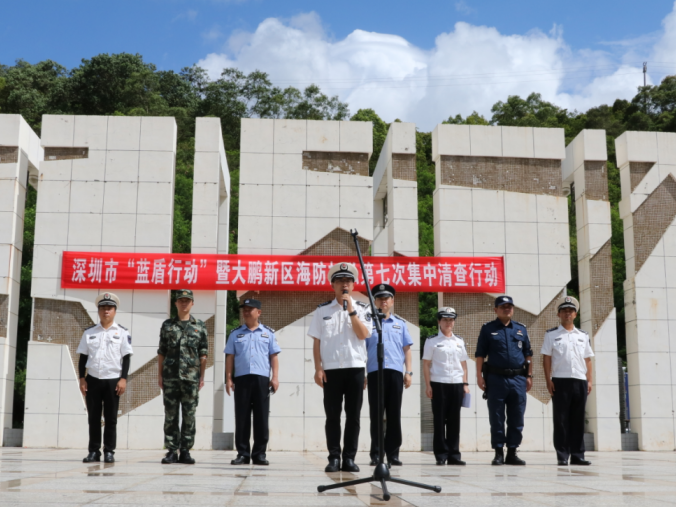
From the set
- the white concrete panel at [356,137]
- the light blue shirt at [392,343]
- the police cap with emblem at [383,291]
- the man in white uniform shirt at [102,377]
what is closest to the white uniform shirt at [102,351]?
A: the man in white uniform shirt at [102,377]

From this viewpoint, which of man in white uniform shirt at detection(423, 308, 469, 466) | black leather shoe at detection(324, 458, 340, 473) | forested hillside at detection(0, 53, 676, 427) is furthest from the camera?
forested hillside at detection(0, 53, 676, 427)

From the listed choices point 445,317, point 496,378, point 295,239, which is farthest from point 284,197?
point 496,378

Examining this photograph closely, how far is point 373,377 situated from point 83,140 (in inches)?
252

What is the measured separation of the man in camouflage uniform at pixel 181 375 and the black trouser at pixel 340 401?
4.46 ft

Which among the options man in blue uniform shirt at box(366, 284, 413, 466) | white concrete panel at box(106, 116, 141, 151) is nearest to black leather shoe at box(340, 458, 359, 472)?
man in blue uniform shirt at box(366, 284, 413, 466)

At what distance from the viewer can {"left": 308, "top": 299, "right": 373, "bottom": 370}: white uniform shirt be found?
5223 millimetres

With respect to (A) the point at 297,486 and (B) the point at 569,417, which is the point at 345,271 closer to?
(A) the point at 297,486

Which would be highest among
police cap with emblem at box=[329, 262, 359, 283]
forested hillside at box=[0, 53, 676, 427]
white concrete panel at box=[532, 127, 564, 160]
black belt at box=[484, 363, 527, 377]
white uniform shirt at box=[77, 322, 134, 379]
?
forested hillside at box=[0, 53, 676, 427]

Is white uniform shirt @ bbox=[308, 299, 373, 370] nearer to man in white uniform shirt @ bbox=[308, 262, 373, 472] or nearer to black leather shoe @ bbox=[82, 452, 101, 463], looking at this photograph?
man in white uniform shirt @ bbox=[308, 262, 373, 472]

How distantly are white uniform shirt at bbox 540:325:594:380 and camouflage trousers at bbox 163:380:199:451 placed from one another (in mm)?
3182

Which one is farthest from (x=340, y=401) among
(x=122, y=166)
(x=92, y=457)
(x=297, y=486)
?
(x=122, y=166)

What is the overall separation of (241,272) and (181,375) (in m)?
3.84

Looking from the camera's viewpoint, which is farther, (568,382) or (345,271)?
(568,382)

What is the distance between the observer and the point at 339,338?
5.25 meters
